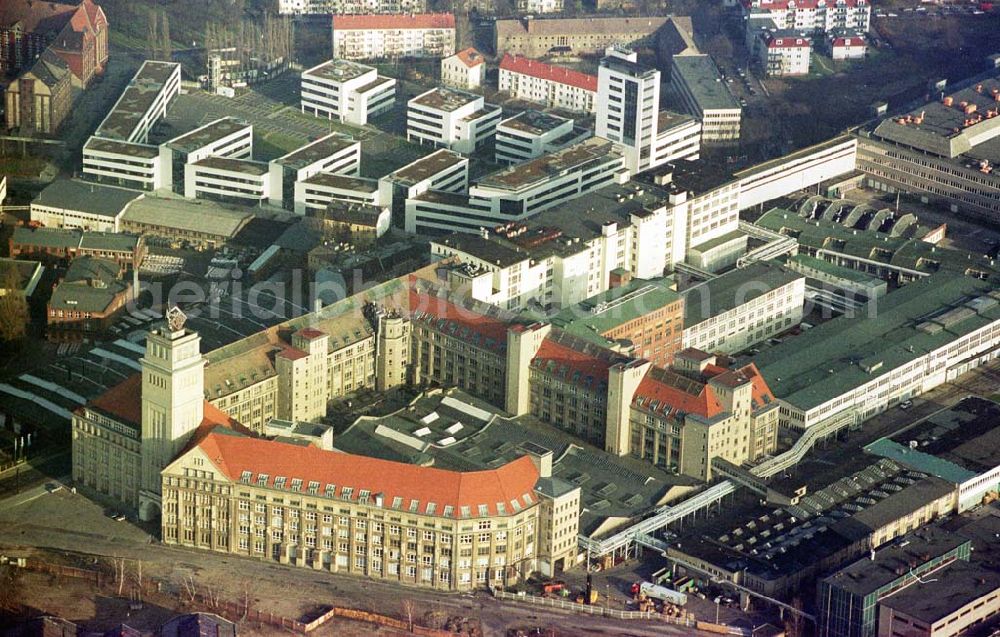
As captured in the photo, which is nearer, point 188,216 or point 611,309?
point 611,309

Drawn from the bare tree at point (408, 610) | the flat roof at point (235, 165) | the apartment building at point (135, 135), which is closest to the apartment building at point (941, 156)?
the flat roof at point (235, 165)

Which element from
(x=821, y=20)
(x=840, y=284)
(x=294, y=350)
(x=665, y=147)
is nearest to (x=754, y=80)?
(x=821, y=20)

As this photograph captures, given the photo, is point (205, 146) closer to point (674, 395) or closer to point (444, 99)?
point (444, 99)

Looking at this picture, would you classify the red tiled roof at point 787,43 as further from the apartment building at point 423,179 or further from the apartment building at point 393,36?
the apartment building at point 423,179

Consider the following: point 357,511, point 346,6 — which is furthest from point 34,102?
point 357,511

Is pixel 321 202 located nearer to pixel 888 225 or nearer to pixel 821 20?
pixel 888 225

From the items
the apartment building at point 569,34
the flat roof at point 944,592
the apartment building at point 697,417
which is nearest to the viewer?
the flat roof at point 944,592

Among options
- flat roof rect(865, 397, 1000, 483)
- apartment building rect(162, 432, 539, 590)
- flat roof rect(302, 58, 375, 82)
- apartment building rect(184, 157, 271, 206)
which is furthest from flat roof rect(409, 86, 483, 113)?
apartment building rect(162, 432, 539, 590)
